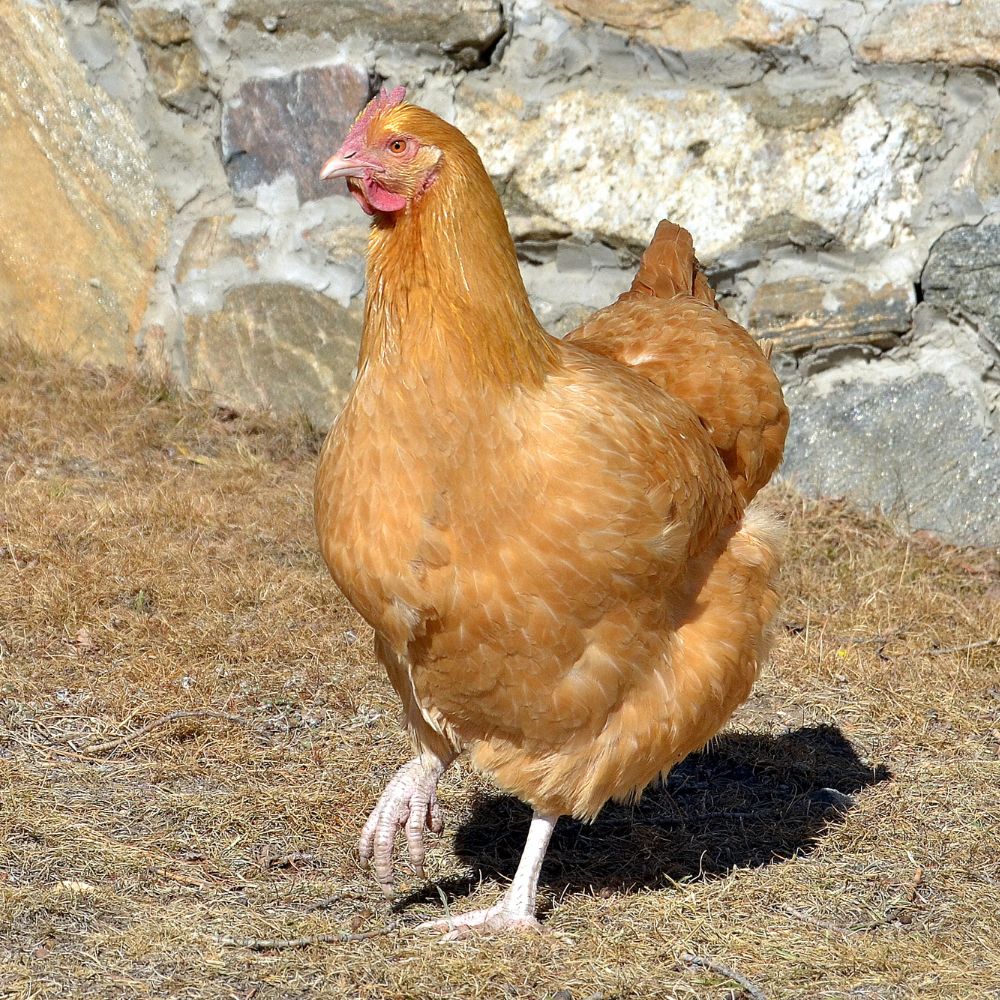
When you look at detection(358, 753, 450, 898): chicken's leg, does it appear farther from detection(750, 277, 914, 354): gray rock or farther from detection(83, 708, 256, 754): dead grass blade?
detection(750, 277, 914, 354): gray rock

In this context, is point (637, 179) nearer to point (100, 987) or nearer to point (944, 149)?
point (944, 149)

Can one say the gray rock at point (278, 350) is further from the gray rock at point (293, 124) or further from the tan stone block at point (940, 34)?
the tan stone block at point (940, 34)

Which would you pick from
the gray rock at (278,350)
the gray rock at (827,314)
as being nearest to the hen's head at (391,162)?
the gray rock at (827,314)

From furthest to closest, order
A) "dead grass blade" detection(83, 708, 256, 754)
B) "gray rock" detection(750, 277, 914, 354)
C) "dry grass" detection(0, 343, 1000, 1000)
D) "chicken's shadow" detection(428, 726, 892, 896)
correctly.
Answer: "gray rock" detection(750, 277, 914, 354) → "dead grass blade" detection(83, 708, 256, 754) → "chicken's shadow" detection(428, 726, 892, 896) → "dry grass" detection(0, 343, 1000, 1000)

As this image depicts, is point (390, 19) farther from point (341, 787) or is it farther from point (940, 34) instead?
point (341, 787)

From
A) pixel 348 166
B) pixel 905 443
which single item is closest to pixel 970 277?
pixel 905 443

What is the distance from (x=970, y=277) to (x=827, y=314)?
1.93ft

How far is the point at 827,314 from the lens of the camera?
5.49 meters

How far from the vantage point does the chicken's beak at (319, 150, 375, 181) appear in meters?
2.77

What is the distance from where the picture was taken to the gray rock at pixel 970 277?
5285 millimetres

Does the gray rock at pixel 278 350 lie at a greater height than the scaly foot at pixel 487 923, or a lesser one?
greater

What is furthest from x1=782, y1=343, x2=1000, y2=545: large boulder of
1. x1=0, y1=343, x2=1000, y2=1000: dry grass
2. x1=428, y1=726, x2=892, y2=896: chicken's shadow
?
x1=428, y1=726, x2=892, y2=896: chicken's shadow

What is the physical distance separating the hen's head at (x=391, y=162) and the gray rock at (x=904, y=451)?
3.21 metres

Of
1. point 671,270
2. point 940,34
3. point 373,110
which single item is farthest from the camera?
point 940,34
